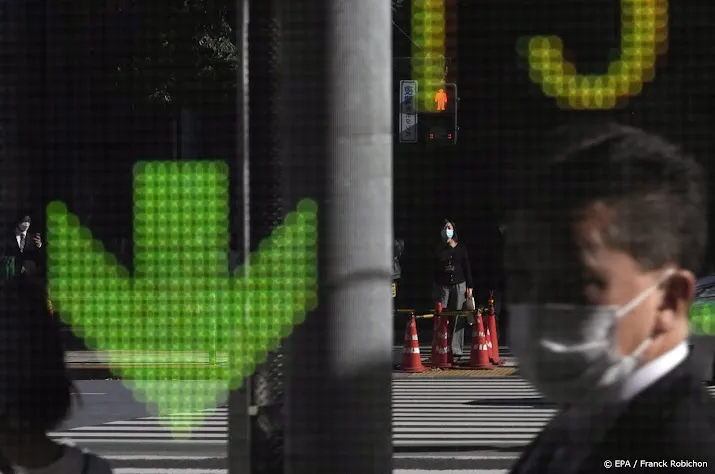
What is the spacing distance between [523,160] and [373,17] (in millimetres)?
505

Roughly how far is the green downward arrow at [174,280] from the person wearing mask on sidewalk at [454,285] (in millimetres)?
4820

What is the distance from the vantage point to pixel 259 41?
2.19m

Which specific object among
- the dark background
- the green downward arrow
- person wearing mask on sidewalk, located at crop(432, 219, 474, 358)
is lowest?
person wearing mask on sidewalk, located at crop(432, 219, 474, 358)

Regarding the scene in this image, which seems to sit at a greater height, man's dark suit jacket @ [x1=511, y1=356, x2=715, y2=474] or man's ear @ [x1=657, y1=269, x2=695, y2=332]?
man's ear @ [x1=657, y1=269, x2=695, y2=332]

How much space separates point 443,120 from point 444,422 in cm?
377

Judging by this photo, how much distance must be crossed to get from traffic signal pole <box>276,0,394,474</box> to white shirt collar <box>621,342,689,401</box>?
452 mm

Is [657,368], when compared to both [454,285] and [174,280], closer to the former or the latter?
[174,280]

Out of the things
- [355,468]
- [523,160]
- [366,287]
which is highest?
[523,160]

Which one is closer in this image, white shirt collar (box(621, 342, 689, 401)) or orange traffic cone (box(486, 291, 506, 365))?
white shirt collar (box(621, 342, 689, 401))

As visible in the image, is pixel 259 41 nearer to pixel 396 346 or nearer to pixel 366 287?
pixel 366 287

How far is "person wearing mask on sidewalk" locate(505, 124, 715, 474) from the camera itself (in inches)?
65.2

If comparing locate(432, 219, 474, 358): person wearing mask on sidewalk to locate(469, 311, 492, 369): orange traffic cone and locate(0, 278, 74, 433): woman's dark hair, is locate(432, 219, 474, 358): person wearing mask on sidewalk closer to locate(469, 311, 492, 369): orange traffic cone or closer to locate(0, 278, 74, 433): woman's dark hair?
locate(469, 311, 492, 369): orange traffic cone

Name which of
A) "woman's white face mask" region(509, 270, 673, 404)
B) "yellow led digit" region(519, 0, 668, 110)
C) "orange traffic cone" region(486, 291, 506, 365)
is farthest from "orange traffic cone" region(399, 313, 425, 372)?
"woman's white face mask" region(509, 270, 673, 404)

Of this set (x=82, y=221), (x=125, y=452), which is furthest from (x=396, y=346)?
(x=82, y=221)
